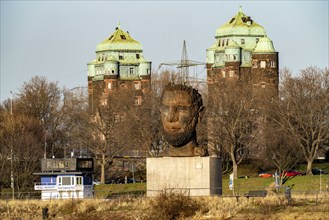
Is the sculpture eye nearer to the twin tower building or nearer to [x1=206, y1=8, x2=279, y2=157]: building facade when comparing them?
[x1=206, y1=8, x2=279, y2=157]: building facade

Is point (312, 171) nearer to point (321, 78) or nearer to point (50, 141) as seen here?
point (321, 78)

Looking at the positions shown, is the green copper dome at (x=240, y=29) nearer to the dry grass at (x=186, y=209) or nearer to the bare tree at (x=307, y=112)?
the bare tree at (x=307, y=112)

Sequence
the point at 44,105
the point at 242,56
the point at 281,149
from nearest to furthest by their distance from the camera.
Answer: the point at 281,149 → the point at 44,105 → the point at 242,56

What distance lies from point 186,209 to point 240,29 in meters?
119

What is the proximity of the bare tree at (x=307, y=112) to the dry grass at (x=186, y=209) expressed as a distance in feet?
159

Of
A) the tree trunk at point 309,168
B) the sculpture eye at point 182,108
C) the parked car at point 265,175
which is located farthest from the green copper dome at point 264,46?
the sculpture eye at point 182,108

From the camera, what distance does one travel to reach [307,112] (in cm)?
13350

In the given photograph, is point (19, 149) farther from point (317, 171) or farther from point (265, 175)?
point (317, 171)

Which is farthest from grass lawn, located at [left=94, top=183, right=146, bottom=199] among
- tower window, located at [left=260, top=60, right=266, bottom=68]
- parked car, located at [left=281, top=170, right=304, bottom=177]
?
tower window, located at [left=260, top=60, right=266, bottom=68]

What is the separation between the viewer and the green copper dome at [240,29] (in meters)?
192

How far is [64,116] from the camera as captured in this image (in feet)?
550

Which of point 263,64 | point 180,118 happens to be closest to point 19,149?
point 180,118

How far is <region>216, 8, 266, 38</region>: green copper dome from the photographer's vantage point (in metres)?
192

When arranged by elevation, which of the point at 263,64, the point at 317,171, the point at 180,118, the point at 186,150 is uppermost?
the point at 263,64
